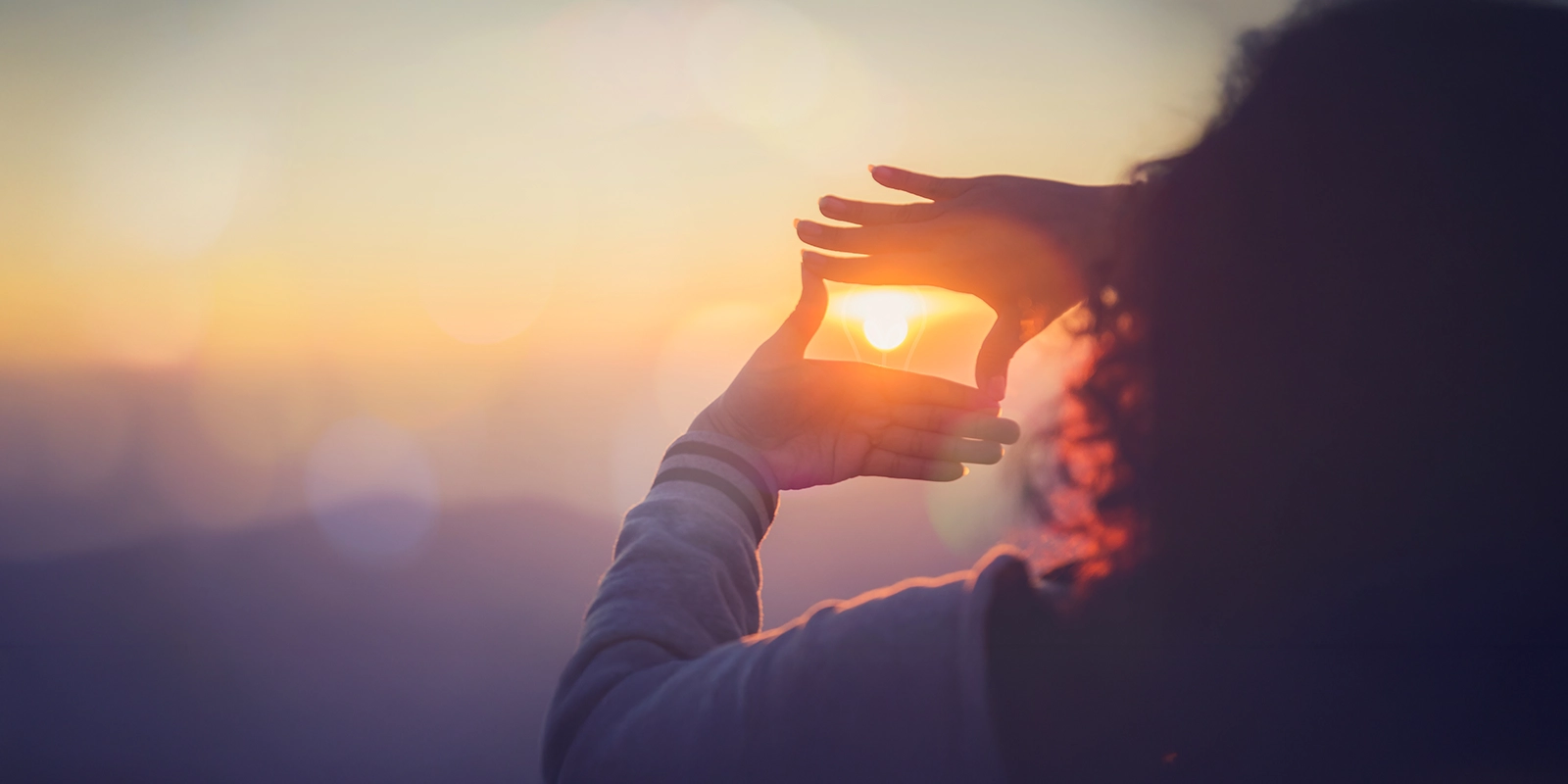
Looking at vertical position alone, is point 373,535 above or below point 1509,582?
below

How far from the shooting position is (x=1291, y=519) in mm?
596

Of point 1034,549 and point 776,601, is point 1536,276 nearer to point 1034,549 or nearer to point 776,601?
point 1034,549

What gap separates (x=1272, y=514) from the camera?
1.98ft

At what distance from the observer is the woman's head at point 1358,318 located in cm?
56

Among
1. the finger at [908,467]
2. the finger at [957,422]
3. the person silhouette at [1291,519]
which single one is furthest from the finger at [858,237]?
the person silhouette at [1291,519]

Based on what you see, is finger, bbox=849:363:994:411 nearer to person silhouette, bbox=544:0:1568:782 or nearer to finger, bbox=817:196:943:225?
finger, bbox=817:196:943:225

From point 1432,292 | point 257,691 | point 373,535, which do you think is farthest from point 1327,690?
point 373,535

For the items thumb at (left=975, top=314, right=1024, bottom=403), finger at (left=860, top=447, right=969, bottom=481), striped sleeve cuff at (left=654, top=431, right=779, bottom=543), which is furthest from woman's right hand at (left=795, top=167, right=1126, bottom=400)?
striped sleeve cuff at (left=654, top=431, right=779, bottom=543)

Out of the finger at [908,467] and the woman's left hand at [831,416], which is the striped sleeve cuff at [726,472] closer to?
the woman's left hand at [831,416]

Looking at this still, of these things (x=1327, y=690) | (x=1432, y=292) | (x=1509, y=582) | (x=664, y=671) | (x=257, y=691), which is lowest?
(x=257, y=691)

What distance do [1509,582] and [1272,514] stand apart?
18 centimetres

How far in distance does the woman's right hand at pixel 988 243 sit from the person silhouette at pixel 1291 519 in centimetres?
30

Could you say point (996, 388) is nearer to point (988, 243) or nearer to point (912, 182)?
point (988, 243)

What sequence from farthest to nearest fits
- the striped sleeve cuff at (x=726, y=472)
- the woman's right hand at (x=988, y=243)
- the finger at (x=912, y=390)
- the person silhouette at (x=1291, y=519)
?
the finger at (x=912, y=390), the striped sleeve cuff at (x=726, y=472), the woman's right hand at (x=988, y=243), the person silhouette at (x=1291, y=519)
